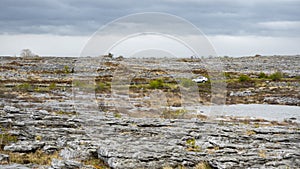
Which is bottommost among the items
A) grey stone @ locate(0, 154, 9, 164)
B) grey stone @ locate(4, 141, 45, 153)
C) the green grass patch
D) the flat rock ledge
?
grey stone @ locate(0, 154, 9, 164)

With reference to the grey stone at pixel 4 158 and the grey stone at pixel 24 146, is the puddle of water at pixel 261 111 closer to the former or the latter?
the grey stone at pixel 24 146

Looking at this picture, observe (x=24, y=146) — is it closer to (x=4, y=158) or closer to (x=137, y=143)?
(x=4, y=158)

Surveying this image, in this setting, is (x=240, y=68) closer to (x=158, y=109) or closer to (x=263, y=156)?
(x=158, y=109)

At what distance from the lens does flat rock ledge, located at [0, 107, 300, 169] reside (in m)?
17.6

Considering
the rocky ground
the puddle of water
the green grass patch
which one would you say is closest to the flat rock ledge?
the rocky ground

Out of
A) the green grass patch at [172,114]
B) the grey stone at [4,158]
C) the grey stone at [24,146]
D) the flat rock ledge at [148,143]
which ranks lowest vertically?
the grey stone at [4,158]

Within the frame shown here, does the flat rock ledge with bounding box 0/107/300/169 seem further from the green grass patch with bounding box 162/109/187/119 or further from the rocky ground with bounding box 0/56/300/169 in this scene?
the green grass patch with bounding box 162/109/187/119

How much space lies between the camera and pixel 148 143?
2061 cm

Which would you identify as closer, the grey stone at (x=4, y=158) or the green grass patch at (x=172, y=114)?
the grey stone at (x=4, y=158)

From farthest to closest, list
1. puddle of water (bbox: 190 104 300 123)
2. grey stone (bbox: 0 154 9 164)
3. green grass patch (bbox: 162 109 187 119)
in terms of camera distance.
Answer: puddle of water (bbox: 190 104 300 123)
green grass patch (bbox: 162 109 187 119)
grey stone (bbox: 0 154 9 164)

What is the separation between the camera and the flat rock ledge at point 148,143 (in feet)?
57.6

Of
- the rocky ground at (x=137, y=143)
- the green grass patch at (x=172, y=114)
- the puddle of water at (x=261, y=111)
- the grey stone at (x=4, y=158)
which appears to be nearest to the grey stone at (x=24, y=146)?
the rocky ground at (x=137, y=143)

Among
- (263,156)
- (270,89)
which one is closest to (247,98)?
(270,89)

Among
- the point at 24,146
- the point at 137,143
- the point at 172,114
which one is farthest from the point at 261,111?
the point at 24,146
